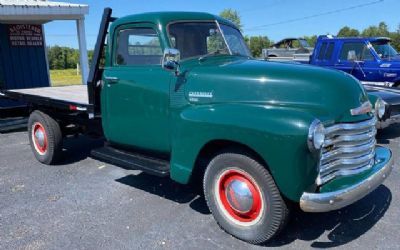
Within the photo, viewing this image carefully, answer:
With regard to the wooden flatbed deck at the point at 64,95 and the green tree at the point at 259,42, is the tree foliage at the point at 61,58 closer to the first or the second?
the green tree at the point at 259,42

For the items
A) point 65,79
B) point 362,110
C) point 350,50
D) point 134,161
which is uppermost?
point 350,50

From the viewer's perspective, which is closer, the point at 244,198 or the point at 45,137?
the point at 244,198

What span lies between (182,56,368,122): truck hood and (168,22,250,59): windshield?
1.50 feet

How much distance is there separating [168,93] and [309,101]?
56.8 inches

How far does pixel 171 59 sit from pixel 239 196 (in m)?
1.49

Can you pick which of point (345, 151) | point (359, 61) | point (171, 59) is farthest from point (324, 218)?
point (359, 61)

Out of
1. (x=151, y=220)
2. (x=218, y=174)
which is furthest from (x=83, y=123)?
(x=218, y=174)

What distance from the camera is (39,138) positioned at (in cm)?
600

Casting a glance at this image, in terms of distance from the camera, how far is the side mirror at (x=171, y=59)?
147 inches

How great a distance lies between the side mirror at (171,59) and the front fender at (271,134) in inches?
23.0

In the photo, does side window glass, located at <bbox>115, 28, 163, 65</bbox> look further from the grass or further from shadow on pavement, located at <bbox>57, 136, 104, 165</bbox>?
the grass

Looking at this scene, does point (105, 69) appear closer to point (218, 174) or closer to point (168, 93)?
point (168, 93)

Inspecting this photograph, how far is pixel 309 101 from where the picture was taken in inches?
127

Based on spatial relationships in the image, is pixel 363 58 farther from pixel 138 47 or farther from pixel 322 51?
pixel 138 47
